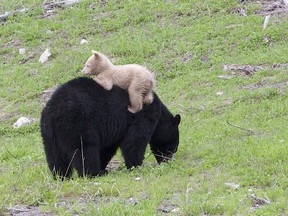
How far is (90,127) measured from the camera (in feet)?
31.9

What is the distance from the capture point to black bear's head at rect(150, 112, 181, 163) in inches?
442

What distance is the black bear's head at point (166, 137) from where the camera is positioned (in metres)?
11.2

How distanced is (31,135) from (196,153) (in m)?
4.70

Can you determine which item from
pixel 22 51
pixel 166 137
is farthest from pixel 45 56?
pixel 166 137

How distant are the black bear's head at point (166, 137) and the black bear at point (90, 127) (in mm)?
340

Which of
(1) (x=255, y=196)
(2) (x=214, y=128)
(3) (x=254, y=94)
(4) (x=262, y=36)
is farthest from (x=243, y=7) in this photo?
(1) (x=255, y=196)

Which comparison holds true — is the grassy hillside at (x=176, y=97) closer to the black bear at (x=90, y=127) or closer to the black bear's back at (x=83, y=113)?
the black bear at (x=90, y=127)

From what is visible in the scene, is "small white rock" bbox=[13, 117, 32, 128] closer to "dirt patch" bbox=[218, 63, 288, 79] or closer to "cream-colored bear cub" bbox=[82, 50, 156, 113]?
"dirt patch" bbox=[218, 63, 288, 79]

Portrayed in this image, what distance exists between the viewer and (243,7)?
18250mm

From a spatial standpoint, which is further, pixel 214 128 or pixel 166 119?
pixel 214 128

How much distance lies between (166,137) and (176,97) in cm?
379

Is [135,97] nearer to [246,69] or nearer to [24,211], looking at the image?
[24,211]

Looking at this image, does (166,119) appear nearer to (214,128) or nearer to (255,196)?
(214,128)

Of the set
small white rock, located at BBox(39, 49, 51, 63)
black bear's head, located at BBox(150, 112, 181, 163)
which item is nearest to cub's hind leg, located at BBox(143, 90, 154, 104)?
black bear's head, located at BBox(150, 112, 181, 163)
